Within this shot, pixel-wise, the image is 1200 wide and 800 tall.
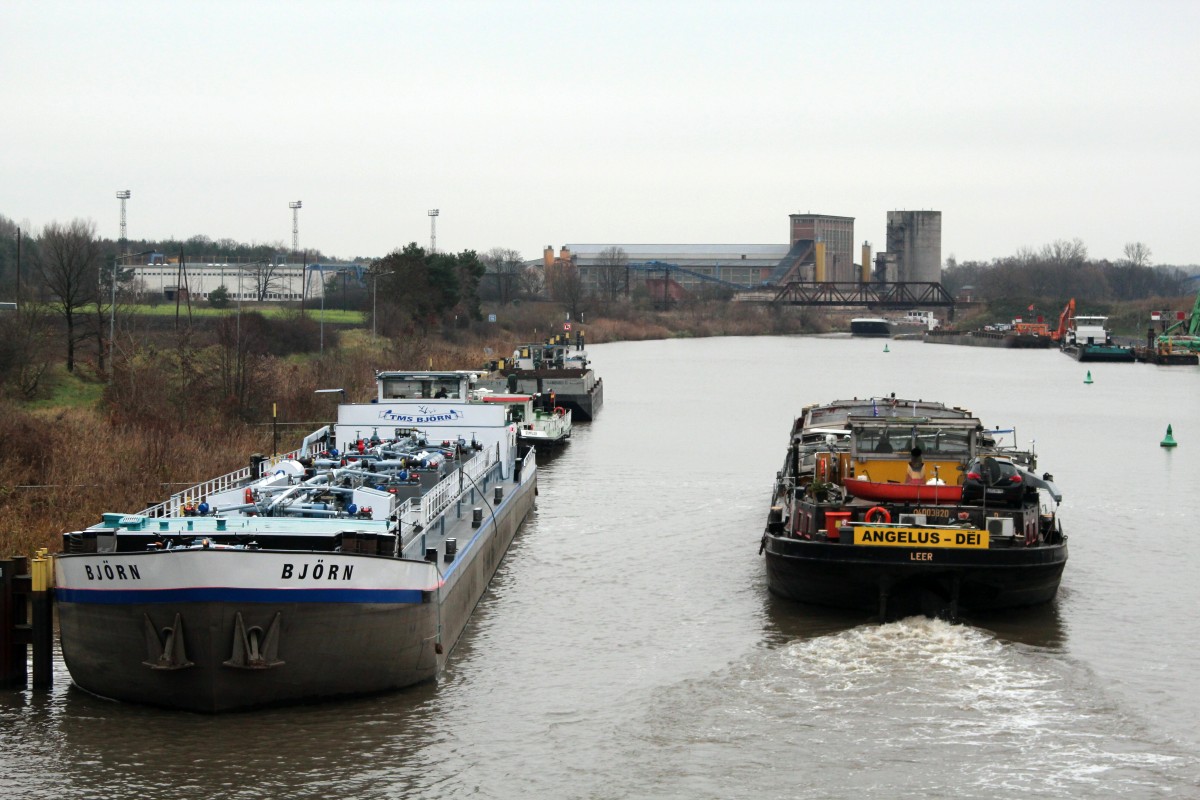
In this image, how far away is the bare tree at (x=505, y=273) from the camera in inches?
5866

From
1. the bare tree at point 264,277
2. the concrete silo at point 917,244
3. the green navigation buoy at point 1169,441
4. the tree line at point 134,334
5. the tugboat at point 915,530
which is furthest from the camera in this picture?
the concrete silo at point 917,244

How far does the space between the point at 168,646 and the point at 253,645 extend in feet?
2.97

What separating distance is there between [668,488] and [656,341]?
99744 millimetres

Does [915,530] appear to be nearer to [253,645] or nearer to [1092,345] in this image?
[253,645]

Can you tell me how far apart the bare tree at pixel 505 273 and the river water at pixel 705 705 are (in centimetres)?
10650

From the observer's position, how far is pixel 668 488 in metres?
37.0

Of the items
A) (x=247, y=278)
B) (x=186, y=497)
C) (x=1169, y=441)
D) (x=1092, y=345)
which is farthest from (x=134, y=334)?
(x=1092, y=345)

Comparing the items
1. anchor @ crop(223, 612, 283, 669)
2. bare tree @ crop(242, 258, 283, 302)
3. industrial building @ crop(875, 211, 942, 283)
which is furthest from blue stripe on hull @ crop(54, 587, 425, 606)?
industrial building @ crop(875, 211, 942, 283)

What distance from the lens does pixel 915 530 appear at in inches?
821

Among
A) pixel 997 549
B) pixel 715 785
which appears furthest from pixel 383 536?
pixel 997 549

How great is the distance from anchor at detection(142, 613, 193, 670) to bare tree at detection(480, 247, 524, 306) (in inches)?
4547

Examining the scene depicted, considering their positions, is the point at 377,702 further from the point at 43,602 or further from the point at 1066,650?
the point at 1066,650

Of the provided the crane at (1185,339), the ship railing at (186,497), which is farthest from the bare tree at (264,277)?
the ship railing at (186,497)

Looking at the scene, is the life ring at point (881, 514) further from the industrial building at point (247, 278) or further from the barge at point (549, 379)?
the industrial building at point (247, 278)
